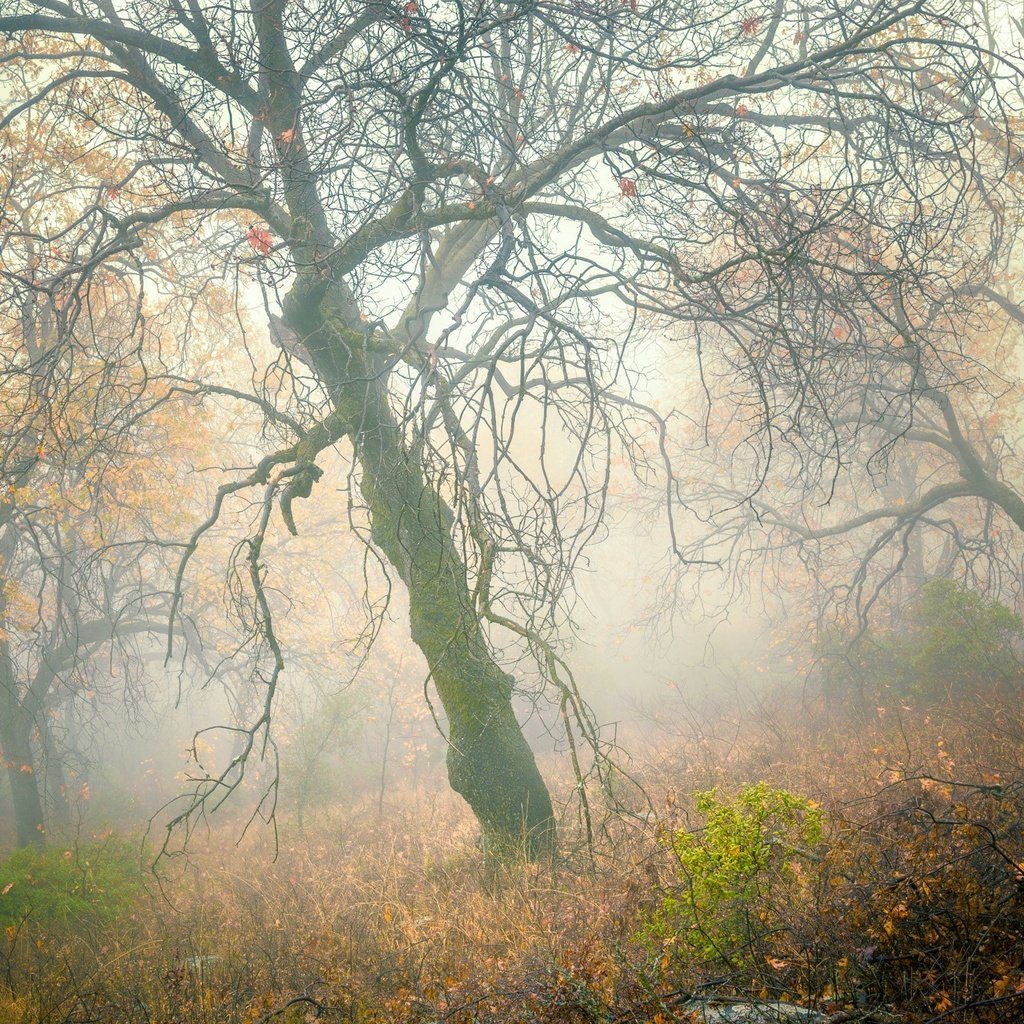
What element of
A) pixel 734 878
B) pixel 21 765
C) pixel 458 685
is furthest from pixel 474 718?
pixel 21 765

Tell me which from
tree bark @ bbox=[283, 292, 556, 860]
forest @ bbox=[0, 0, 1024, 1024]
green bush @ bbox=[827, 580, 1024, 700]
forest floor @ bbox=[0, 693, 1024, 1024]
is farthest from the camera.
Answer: green bush @ bbox=[827, 580, 1024, 700]

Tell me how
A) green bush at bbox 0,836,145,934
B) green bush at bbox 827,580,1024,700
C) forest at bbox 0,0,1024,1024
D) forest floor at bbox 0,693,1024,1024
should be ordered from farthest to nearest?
green bush at bbox 827,580,1024,700 → green bush at bbox 0,836,145,934 → forest at bbox 0,0,1024,1024 → forest floor at bbox 0,693,1024,1024

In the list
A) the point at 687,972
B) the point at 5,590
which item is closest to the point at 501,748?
the point at 687,972

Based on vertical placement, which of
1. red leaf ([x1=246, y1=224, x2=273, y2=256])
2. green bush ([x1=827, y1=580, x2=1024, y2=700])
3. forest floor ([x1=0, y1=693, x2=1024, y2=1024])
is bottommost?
forest floor ([x1=0, y1=693, x2=1024, y2=1024])

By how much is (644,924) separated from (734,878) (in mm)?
563

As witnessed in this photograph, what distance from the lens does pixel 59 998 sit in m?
4.39

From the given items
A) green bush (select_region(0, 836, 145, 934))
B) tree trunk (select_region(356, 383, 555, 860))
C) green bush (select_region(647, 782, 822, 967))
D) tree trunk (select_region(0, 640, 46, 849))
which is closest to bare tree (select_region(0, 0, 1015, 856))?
tree trunk (select_region(356, 383, 555, 860))

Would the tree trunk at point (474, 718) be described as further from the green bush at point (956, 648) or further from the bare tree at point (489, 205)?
the green bush at point (956, 648)

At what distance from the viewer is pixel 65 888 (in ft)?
23.5

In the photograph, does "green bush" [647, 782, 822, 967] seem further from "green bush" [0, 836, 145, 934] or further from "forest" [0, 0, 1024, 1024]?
"green bush" [0, 836, 145, 934]

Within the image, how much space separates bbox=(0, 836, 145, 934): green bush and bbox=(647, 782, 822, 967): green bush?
6.19 metres

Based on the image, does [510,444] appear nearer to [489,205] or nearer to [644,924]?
[489,205]

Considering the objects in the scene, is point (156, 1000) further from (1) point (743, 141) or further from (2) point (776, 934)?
(1) point (743, 141)

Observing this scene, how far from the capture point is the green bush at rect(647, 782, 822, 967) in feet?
10.5
